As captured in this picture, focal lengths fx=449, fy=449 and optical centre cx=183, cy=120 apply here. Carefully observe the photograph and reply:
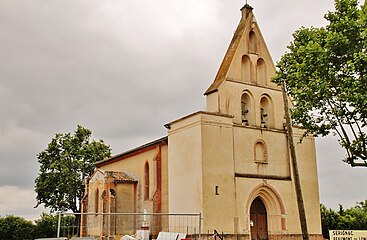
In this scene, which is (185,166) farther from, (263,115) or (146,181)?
(146,181)

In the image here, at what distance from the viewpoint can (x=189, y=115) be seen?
2867 centimetres

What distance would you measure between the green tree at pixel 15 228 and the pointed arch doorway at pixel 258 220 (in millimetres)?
26451

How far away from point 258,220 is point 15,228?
90.5ft

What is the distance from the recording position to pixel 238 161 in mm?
28891

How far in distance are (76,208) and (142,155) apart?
19316 mm

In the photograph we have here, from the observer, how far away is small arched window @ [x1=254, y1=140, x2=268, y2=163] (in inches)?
1184

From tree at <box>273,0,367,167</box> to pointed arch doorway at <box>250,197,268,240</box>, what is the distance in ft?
24.2

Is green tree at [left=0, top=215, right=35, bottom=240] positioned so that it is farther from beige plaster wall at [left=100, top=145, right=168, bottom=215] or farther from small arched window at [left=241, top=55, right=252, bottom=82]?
small arched window at [left=241, top=55, right=252, bottom=82]

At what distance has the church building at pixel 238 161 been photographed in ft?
90.4

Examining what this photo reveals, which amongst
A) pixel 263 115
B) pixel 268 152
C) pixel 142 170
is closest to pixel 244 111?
pixel 263 115

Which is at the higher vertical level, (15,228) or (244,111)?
(244,111)

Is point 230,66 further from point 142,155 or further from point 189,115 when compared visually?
point 142,155

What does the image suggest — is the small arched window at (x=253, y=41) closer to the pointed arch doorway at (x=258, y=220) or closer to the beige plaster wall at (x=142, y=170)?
the beige plaster wall at (x=142, y=170)

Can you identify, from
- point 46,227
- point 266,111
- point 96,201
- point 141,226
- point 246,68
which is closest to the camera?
point 246,68
